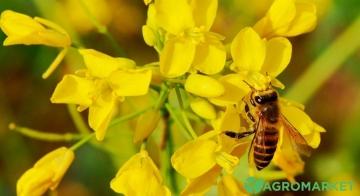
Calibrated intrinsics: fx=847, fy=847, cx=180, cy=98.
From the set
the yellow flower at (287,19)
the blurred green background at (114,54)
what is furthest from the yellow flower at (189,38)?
the blurred green background at (114,54)

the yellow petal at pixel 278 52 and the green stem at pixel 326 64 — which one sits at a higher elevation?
the yellow petal at pixel 278 52

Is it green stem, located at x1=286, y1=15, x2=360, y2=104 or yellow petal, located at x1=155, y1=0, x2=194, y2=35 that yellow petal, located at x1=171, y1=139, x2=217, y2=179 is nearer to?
yellow petal, located at x1=155, y1=0, x2=194, y2=35

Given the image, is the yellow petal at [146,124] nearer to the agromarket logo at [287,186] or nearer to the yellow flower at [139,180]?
the yellow flower at [139,180]

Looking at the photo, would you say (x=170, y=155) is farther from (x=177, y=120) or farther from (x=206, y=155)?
(x=206, y=155)

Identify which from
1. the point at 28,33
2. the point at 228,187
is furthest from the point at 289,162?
the point at 28,33

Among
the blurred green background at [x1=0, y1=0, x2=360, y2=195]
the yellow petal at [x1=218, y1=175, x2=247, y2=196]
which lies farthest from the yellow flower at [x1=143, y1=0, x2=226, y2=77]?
the blurred green background at [x1=0, y1=0, x2=360, y2=195]

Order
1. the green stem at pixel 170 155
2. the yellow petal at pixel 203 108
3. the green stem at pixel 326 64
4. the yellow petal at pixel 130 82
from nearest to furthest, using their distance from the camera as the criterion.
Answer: the yellow petal at pixel 130 82
the yellow petal at pixel 203 108
the green stem at pixel 170 155
the green stem at pixel 326 64
